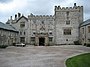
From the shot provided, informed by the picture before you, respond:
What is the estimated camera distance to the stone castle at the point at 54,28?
158 ft

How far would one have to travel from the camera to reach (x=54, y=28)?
4912cm

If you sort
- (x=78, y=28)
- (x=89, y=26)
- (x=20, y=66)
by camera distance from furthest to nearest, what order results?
(x=78, y=28), (x=89, y=26), (x=20, y=66)

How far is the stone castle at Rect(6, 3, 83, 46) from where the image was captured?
1901 inches

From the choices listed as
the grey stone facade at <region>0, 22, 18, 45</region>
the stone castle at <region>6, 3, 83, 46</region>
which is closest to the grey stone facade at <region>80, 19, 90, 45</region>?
the stone castle at <region>6, 3, 83, 46</region>

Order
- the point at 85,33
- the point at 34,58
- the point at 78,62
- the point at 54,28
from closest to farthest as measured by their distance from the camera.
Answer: the point at 78,62 → the point at 34,58 → the point at 85,33 → the point at 54,28

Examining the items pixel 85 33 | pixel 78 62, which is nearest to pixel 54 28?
pixel 85 33

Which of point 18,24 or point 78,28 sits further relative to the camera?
point 18,24

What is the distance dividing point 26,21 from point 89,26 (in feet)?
62.6

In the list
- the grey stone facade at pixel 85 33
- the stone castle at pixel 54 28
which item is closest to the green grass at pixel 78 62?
the grey stone facade at pixel 85 33

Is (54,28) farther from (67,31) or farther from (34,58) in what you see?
(34,58)

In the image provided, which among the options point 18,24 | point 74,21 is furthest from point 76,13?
point 18,24

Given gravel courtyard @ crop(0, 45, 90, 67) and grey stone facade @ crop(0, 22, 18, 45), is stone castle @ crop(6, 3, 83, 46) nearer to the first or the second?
grey stone facade @ crop(0, 22, 18, 45)

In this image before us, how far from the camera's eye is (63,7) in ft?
159

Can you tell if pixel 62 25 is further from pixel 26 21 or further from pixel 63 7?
pixel 26 21
